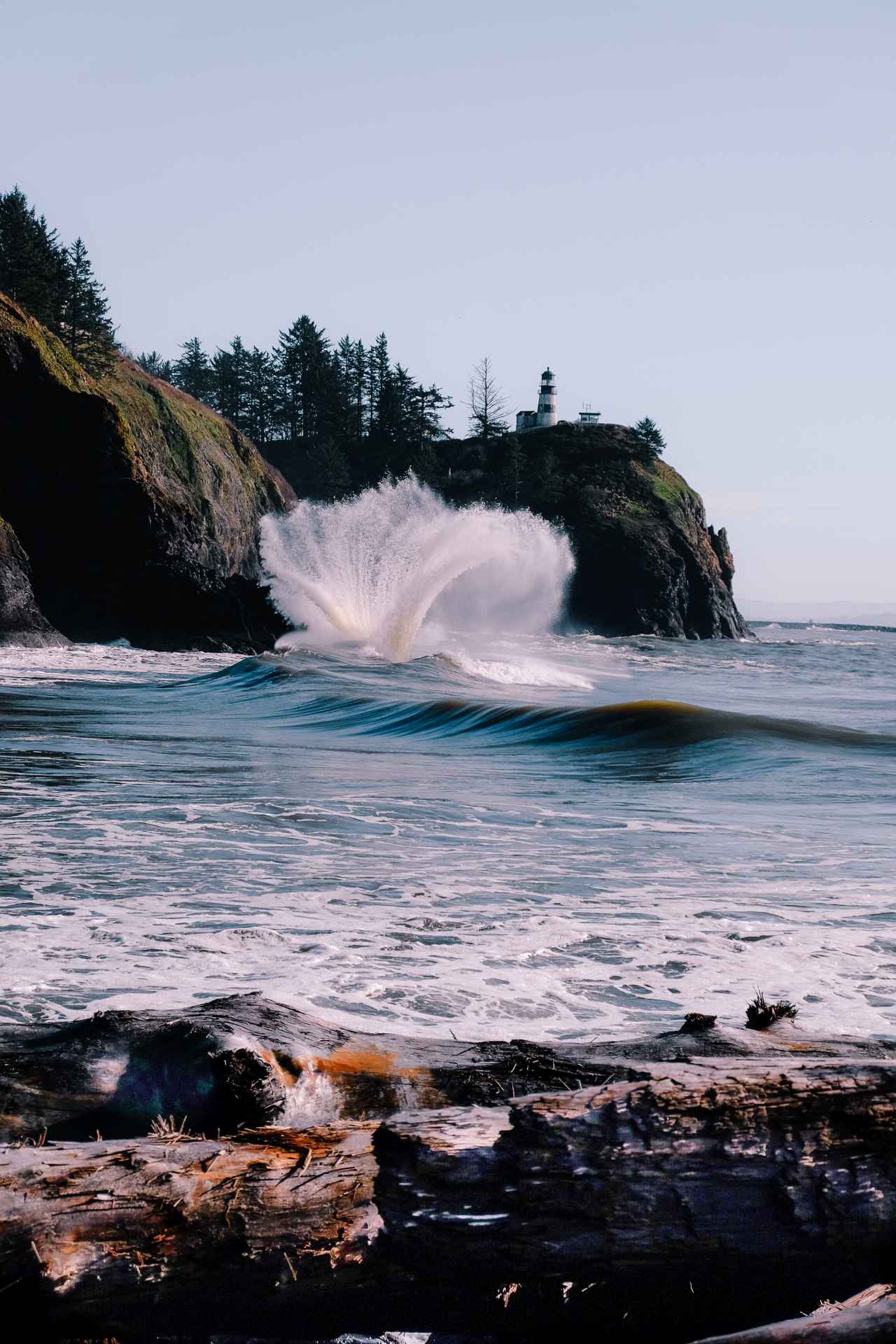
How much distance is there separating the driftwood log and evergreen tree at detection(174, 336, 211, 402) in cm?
10379

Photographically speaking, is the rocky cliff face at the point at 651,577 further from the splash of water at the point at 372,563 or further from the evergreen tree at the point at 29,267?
the evergreen tree at the point at 29,267

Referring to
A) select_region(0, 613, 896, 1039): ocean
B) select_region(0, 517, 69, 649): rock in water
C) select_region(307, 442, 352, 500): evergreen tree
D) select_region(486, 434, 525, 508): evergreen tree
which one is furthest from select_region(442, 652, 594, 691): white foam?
select_region(486, 434, 525, 508): evergreen tree

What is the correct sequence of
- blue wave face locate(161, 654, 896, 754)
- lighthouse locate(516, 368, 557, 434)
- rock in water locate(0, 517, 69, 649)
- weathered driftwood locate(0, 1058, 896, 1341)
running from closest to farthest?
weathered driftwood locate(0, 1058, 896, 1341), blue wave face locate(161, 654, 896, 754), rock in water locate(0, 517, 69, 649), lighthouse locate(516, 368, 557, 434)

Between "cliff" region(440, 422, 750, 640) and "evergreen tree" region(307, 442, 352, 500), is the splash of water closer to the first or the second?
"cliff" region(440, 422, 750, 640)

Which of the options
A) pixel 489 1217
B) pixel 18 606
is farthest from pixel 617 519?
pixel 489 1217

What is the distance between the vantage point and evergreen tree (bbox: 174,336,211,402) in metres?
102

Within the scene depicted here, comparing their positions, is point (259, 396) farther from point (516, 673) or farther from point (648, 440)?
point (516, 673)

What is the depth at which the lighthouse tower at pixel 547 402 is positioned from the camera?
93375 millimetres

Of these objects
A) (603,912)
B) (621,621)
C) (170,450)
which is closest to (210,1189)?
(603,912)

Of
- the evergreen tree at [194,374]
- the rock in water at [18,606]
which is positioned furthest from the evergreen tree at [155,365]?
the rock in water at [18,606]

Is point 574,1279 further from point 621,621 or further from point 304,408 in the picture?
point 304,408

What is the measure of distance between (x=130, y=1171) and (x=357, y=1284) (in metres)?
0.45

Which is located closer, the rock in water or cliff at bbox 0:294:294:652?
the rock in water

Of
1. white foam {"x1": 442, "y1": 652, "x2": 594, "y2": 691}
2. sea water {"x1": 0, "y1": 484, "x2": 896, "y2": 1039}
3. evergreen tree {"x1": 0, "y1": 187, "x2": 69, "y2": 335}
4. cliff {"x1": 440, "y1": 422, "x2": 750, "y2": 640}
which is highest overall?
evergreen tree {"x1": 0, "y1": 187, "x2": 69, "y2": 335}
